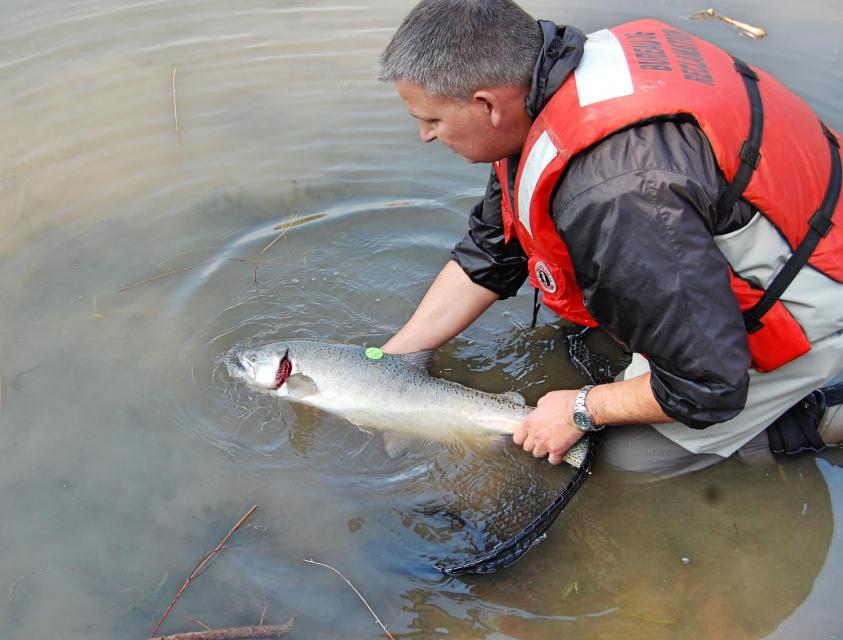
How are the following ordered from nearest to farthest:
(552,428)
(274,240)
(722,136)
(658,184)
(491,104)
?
(658,184) → (722,136) → (491,104) → (552,428) → (274,240)

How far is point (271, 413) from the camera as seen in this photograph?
15.6 ft

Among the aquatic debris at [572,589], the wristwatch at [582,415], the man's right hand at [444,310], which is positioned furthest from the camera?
the man's right hand at [444,310]

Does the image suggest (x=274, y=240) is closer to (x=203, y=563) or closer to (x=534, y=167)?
(x=203, y=563)

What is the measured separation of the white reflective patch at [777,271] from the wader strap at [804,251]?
3 cm

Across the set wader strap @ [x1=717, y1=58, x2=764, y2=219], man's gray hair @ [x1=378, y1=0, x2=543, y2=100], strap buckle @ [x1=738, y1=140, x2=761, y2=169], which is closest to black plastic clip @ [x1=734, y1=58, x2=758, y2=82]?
wader strap @ [x1=717, y1=58, x2=764, y2=219]

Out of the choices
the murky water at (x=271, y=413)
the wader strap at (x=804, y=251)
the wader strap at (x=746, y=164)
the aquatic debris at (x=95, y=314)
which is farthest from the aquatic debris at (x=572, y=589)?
the aquatic debris at (x=95, y=314)

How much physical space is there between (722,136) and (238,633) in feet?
9.65

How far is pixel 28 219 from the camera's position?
6.09m

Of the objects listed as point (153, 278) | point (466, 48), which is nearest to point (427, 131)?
point (466, 48)

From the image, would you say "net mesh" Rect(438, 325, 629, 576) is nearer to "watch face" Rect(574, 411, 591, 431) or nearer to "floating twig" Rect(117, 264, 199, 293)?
"watch face" Rect(574, 411, 591, 431)

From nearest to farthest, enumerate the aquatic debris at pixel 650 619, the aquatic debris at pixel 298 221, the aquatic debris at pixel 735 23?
the aquatic debris at pixel 650 619
the aquatic debris at pixel 298 221
the aquatic debris at pixel 735 23

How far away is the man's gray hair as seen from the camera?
10.5 ft

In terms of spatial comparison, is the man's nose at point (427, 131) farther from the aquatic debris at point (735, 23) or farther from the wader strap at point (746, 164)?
the aquatic debris at point (735, 23)

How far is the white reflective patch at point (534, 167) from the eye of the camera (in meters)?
3.18
